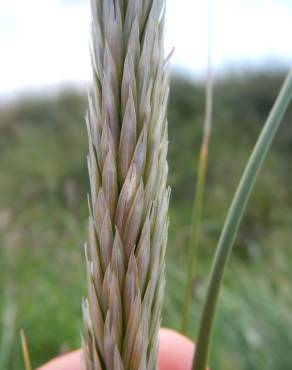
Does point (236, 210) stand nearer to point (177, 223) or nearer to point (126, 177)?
point (126, 177)

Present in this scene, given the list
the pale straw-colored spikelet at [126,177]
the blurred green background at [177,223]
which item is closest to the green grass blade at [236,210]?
the pale straw-colored spikelet at [126,177]

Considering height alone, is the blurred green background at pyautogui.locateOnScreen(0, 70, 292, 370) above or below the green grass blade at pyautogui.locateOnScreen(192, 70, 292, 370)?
below

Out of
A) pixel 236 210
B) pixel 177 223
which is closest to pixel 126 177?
pixel 236 210

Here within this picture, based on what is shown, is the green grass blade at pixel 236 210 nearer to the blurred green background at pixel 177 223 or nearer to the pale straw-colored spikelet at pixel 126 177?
the pale straw-colored spikelet at pixel 126 177

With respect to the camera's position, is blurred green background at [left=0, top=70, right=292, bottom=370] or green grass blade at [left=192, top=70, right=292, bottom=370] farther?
blurred green background at [left=0, top=70, right=292, bottom=370]

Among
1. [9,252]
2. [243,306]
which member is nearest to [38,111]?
[9,252]

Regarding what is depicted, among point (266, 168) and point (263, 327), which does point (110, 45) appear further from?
point (266, 168)

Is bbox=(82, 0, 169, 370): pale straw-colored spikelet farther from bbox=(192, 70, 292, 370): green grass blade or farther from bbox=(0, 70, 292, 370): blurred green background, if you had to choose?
bbox=(0, 70, 292, 370): blurred green background

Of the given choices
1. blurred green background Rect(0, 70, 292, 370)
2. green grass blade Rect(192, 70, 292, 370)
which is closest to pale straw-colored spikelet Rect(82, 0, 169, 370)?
green grass blade Rect(192, 70, 292, 370)
